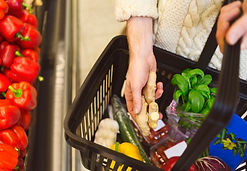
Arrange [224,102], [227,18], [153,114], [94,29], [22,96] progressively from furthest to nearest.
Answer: [94,29]
[22,96]
[153,114]
[227,18]
[224,102]

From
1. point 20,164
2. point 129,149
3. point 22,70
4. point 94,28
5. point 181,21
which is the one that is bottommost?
point 20,164

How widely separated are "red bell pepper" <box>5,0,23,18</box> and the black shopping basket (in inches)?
18.3

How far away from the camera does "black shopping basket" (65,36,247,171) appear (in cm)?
57

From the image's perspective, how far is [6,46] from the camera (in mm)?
974

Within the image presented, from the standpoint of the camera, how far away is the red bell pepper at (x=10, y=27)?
0.96 m

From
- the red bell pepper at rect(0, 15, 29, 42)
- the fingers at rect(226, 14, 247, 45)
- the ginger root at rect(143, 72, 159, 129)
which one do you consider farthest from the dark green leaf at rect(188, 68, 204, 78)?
the red bell pepper at rect(0, 15, 29, 42)

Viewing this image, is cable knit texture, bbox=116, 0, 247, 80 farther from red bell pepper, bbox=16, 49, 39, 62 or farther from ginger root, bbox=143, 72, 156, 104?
red bell pepper, bbox=16, 49, 39, 62

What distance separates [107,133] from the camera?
0.83 meters

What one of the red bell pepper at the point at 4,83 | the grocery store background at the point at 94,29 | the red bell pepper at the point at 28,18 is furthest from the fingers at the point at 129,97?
the red bell pepper at the point at 28,18

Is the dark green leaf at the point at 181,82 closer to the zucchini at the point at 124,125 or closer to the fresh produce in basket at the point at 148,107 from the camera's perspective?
the fresh produce in basket at the point at 148,107

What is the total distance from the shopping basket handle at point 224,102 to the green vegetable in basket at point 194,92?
354 millimetres

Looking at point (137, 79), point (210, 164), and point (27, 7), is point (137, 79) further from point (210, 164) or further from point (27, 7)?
point (27, 7)

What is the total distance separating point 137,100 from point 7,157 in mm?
378

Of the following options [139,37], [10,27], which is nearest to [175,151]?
[139,37]
